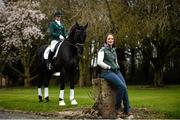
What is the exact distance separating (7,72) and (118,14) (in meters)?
28.1

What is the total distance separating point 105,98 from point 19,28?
122 feet

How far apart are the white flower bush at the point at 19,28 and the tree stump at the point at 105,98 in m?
33.7

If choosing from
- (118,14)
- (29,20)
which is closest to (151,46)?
(118,14)

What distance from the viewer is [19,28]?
2044 inches

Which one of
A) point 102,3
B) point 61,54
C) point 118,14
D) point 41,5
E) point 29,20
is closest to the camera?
point 61,54

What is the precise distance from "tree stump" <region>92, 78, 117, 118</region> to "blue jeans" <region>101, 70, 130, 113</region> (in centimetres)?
22

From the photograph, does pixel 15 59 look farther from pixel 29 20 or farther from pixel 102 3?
pixel 102 3

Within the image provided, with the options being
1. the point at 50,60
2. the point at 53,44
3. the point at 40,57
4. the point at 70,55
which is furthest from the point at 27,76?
the point at 70,55

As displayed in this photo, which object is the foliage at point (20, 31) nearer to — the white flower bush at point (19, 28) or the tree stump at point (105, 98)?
the white flower bush at point (19, 28)

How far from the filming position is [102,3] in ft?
97.3

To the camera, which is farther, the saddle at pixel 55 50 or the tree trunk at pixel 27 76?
the tree trunk at pixel 27 76

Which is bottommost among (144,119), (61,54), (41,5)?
(144,119)

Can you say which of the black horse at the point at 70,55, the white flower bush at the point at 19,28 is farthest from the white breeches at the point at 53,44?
the white flower bush at the point at 19,28

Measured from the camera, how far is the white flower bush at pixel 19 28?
50406mm
